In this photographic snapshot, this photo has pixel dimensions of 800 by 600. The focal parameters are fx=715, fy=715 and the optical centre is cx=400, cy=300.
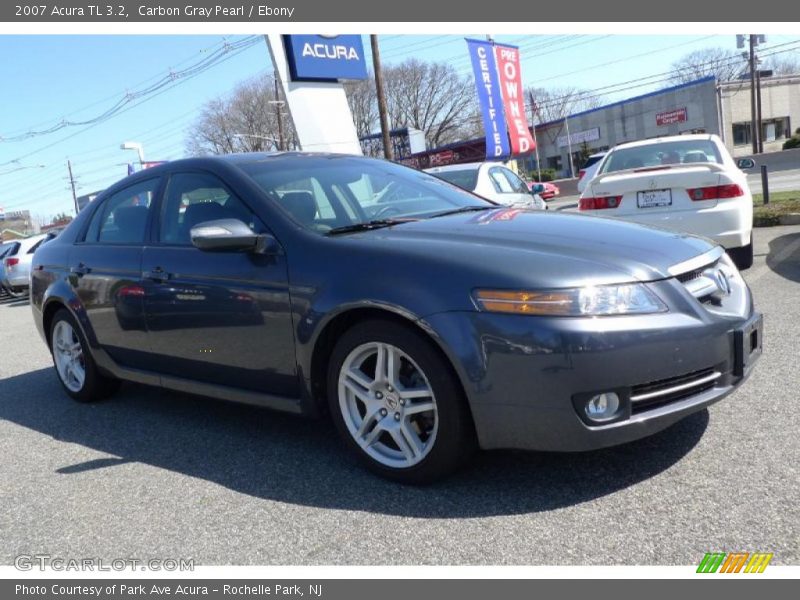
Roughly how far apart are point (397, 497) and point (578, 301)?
45.1 inches

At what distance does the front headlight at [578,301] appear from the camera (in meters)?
2.71

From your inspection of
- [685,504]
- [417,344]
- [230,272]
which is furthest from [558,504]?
[230,272]

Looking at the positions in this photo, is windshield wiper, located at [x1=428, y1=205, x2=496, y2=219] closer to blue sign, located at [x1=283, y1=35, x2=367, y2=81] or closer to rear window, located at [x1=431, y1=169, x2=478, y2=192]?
rear window, located at [x1=431, y1=169, x2=478, y2=192]

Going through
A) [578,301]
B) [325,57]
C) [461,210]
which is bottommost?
[578,301]

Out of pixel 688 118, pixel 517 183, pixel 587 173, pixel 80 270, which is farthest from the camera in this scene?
pixel 688 118

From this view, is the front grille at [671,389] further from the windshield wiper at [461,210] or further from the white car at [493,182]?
the white car at [493,182]

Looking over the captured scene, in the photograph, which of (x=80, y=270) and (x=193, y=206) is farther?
(x=80, y=270)

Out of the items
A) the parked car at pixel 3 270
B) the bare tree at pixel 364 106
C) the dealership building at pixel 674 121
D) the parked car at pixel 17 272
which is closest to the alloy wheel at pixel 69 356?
the parked car at pixel 17 272

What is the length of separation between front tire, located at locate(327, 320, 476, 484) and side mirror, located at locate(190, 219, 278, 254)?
663 millimetres

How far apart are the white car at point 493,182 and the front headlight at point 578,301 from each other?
21.9 feet

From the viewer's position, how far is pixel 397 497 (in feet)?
10.1

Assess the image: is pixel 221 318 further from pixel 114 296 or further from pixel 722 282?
pixel 722 282

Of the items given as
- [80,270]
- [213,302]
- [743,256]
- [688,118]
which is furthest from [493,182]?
[688,118]

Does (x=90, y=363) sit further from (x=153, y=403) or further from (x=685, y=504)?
(x=685, y=504)
